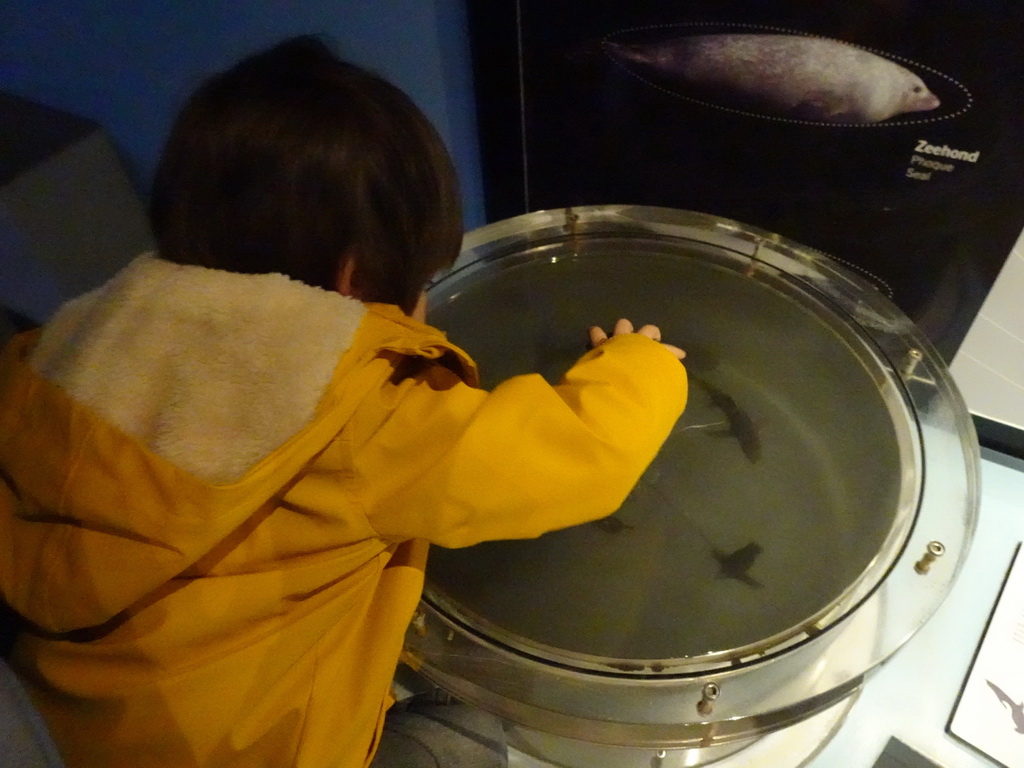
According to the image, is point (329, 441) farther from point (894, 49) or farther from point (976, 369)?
point (976, 369)

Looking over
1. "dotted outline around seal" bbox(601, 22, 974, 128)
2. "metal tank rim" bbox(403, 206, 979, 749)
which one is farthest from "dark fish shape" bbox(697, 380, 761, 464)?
"dotted outline around seal" bbox(601, 22, 974, 128)

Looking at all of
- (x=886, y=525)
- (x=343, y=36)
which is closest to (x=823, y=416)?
(x=886, y=525)

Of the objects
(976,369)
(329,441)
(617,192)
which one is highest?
(329,441)

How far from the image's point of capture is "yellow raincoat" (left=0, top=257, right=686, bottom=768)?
0.43 m

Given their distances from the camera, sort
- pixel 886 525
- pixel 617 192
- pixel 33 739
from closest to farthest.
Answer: pixel 33 739 < pixel 886 525 < pixel 617 192

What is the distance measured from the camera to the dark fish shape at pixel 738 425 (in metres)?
0.75

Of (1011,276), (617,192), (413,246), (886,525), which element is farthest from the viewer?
(617,192)

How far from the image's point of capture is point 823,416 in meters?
0.76

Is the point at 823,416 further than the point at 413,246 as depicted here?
Yes

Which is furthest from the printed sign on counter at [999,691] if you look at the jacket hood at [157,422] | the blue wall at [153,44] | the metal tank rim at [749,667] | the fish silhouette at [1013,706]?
the blue wall at [153,44]

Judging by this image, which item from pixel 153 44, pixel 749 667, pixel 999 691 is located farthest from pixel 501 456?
pixel 999 691

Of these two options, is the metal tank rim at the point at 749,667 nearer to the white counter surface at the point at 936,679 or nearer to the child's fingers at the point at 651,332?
the white counter surface at the point at 936,679

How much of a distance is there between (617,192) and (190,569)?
0.66 m

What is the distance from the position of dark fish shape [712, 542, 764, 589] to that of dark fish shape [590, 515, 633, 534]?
8cm
